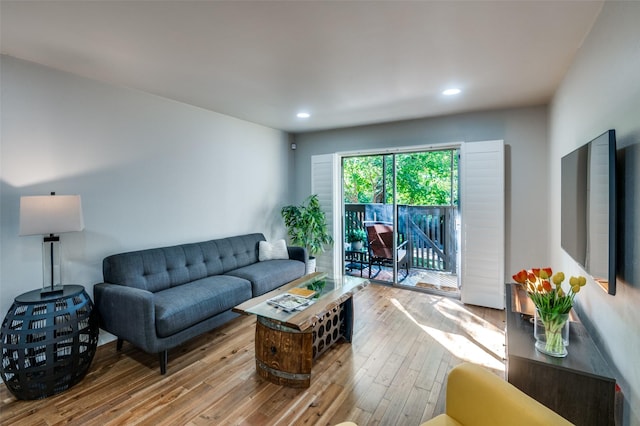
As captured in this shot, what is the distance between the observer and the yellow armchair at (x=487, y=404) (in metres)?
1.02

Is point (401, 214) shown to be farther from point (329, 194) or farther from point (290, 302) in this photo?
point (290, 302)

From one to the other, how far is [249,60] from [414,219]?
3176 millimetres

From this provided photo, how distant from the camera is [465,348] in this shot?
2.71 meters

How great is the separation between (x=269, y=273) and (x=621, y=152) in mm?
3033

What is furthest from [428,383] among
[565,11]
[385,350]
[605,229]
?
[565,11]

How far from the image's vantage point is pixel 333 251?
489 centimetres

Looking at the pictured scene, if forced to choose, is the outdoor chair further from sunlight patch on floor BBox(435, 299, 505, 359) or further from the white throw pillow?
the white throw pillow

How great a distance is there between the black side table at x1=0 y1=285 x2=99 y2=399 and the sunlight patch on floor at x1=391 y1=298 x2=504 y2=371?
9.69 feet

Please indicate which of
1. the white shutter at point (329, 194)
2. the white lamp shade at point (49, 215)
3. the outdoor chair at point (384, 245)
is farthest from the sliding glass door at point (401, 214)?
the white lamp shade at point (49, 215)

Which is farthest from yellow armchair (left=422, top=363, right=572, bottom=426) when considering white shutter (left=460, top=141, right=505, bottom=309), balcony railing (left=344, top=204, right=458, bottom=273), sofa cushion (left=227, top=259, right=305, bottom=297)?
balcony railing (left=344, top=204, right=458, bottom=273)

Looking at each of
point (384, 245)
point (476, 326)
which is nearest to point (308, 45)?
point (476, 326)

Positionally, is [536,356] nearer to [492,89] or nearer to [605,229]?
[605,229]

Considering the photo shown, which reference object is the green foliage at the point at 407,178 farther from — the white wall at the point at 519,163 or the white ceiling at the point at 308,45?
the white ceiling at the point at 308,45

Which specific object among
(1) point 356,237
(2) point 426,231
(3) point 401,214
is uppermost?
(3) point 401,214
